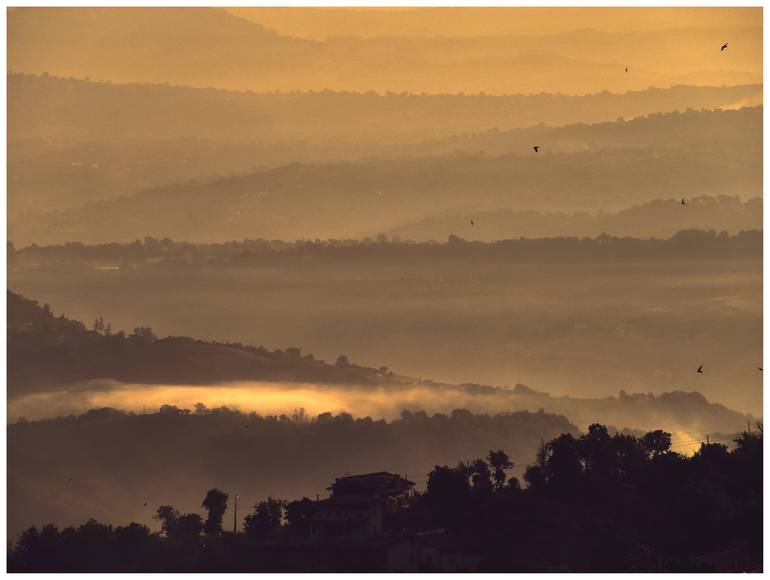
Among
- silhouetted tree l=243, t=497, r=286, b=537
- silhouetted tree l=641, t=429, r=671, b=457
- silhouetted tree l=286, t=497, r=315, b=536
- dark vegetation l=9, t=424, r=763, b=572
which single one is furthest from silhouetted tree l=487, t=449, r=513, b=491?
silhouetted tree l=243, t=497, r=286, b=537

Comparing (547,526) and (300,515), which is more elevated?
(300,515)

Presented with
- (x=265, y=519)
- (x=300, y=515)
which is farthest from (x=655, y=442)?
(x=265, y=519)

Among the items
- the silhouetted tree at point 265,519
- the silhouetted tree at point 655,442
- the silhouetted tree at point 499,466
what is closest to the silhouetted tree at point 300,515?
the silhouetted tree at point 265,519

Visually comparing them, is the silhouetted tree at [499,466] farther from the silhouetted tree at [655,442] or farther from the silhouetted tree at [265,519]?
the silhouetted tree at [265,519]

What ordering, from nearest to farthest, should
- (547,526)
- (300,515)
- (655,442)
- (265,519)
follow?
1. (547,526)
2. (300,515)
3. (265,519)
4. (655,442)

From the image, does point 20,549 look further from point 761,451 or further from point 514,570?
point 761,451

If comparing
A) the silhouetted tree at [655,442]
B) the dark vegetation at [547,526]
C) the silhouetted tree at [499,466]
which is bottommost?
the dark vegetation at [547,526]

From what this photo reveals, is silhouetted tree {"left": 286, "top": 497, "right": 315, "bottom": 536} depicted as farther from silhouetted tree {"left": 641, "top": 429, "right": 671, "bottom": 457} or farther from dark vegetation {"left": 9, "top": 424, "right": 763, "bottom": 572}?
silhouetted tree {"left": 641, "top": 429, "right": 671, "bottom": 457}

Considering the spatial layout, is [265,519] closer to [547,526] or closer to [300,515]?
[300,515]

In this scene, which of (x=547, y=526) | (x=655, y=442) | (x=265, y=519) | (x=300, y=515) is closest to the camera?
(x=547, y=526)
